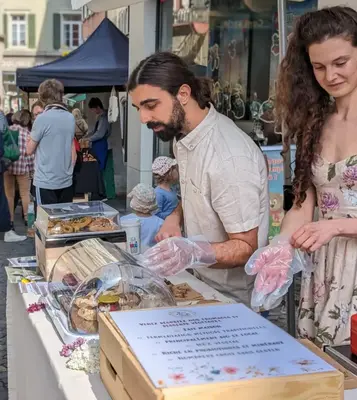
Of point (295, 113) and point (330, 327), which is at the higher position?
point (295, 113)

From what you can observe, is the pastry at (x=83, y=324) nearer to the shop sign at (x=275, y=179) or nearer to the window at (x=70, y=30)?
the shop sign at (x=275, y=179)

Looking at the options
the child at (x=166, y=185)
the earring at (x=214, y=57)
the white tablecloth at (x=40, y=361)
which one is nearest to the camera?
the white tablecloth at (x=40, y=361)

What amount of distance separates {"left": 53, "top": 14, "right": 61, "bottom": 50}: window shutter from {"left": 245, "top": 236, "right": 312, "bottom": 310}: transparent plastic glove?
30.7 meters

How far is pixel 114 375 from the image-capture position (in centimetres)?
131

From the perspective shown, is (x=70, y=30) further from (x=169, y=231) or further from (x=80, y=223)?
(x=169, y=231)

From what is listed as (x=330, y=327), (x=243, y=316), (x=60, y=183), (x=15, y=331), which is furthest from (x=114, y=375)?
(x=60, y=183)

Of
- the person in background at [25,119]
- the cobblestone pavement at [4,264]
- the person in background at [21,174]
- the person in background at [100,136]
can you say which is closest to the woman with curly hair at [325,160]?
the cobblestone pavement at [4,264]

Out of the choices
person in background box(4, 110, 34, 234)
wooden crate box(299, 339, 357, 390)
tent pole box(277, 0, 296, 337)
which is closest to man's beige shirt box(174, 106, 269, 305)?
tent pole box(277, 0, 296, 337)

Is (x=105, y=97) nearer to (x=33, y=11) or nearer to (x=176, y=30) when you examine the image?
(x=176, y=30)

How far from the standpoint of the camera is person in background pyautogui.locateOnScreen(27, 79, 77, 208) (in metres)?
5.65

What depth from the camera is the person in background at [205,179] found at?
1.95 metres

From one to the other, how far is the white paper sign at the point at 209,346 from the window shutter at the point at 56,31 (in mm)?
30942

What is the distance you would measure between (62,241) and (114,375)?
116 cm

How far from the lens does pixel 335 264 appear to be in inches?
70.2
